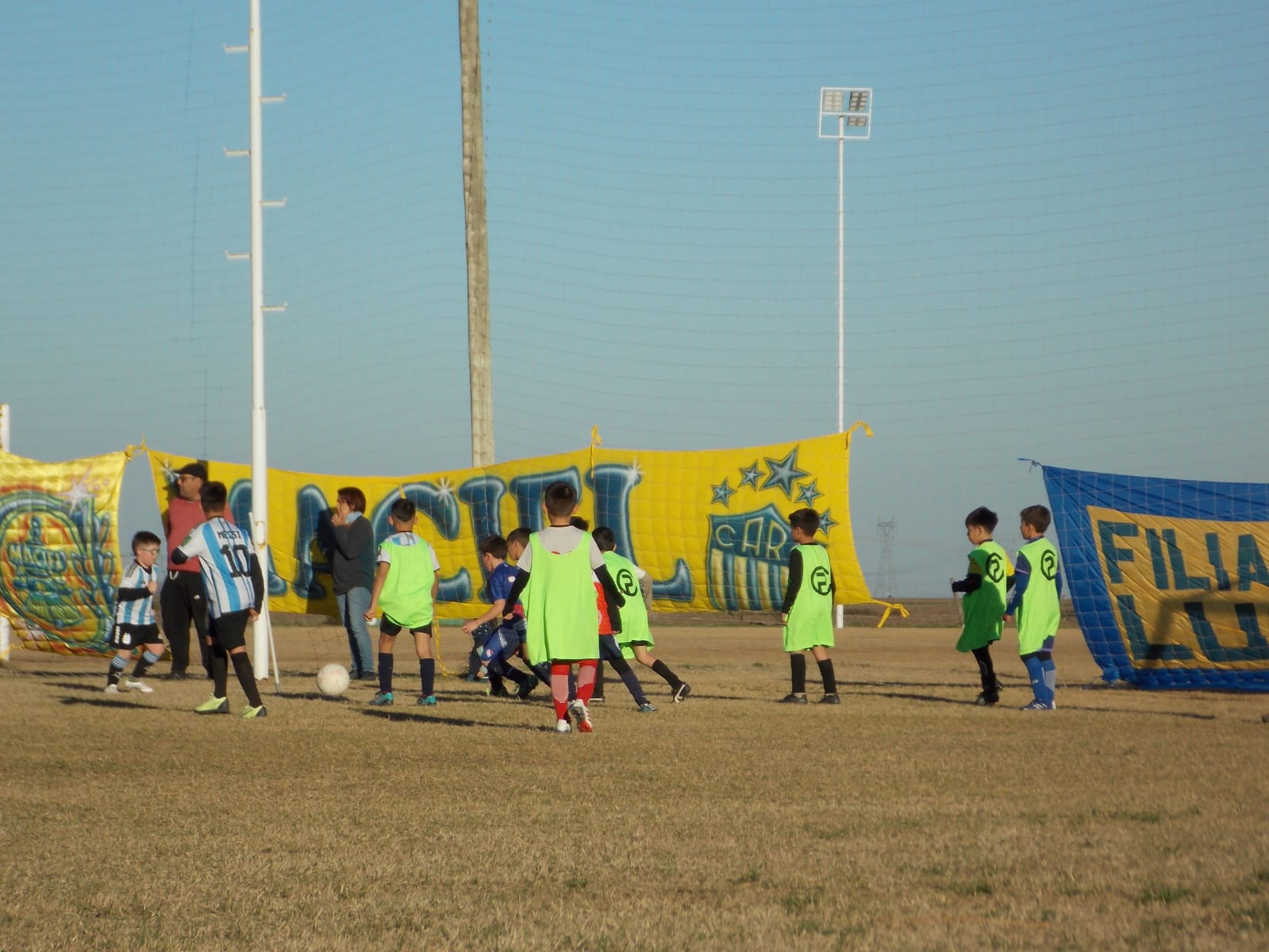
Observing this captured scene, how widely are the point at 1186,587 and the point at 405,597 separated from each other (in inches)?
286

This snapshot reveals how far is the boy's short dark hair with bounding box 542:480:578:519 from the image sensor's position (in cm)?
964

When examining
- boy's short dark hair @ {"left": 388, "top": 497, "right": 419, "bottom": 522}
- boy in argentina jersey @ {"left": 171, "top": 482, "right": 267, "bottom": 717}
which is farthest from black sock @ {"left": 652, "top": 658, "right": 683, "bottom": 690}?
boy in argentina jersey @ {"left": 171, "top": 482, "right": 267, "bottom": 717}

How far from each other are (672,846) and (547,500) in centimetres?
448

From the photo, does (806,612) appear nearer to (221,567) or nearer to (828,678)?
(828,678)

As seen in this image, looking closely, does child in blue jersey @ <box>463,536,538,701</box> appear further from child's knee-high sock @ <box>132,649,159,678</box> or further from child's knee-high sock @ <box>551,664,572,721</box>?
child's knee-high sock @ <box>132,649,159,678</box>

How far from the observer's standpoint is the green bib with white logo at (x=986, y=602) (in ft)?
41.0

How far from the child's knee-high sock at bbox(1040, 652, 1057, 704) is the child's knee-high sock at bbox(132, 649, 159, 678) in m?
8.39

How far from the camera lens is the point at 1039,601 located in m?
12.0

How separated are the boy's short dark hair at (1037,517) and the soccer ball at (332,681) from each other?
20.0 ft

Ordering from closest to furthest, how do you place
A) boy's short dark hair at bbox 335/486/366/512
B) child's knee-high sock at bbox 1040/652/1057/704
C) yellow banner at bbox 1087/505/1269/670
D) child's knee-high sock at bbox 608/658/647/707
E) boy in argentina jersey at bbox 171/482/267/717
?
boy in argentina jersey at bbox 171/482/267/717, child's knee-high sock at bbox 608/658/647/707, child's knee-high sock at bbox 1040/652/1057/704, yellow banner at bbox 1087/505/1269/670, boy's short dark hair at bbox 335/486/366/512

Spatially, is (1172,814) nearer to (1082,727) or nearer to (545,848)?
(545,848)

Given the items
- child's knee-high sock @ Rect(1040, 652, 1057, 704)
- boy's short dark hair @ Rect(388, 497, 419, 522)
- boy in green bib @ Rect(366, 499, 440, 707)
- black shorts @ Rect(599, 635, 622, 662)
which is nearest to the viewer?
child's knee-high sock @ Rect(1040, 652, 1057, 704)

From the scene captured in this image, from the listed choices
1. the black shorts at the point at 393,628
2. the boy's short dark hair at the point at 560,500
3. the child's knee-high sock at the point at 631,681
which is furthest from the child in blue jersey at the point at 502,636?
the boy's short dark hair at the point at 560,500

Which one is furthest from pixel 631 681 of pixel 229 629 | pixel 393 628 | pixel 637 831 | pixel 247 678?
pixel 637 831
